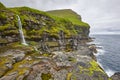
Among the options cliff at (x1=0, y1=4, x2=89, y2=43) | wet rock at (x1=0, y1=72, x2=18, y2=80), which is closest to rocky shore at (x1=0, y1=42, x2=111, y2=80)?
wet rock at (x1=0, y1=72, x2=18, y2=80)

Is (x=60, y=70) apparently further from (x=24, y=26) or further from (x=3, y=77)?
(x=24, y=26)

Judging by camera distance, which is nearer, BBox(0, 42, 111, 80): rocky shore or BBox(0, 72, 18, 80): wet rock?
BBox(0, 72, 18, 80): wet rock

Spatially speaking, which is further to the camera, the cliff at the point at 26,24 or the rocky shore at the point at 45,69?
the cliff at the point at 26,24

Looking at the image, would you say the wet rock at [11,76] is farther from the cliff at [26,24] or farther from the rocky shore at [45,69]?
the cliff at [26,24]

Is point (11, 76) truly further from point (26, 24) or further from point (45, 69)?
point (26, 24)

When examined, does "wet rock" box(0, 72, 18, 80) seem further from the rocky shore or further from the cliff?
the cliff

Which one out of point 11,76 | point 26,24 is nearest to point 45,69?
point 11,76

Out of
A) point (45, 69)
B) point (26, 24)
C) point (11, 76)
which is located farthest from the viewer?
point (26, 24)

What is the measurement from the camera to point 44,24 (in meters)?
69.9

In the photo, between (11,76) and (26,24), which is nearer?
(11,76)

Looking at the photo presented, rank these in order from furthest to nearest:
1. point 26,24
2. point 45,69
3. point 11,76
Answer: point 26,24 → point 45,69 → point 11,76

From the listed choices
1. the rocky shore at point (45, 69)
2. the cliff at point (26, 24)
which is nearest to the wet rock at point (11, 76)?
the rocky shore at point (45, 69)

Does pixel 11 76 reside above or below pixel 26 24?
below

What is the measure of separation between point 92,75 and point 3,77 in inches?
586
